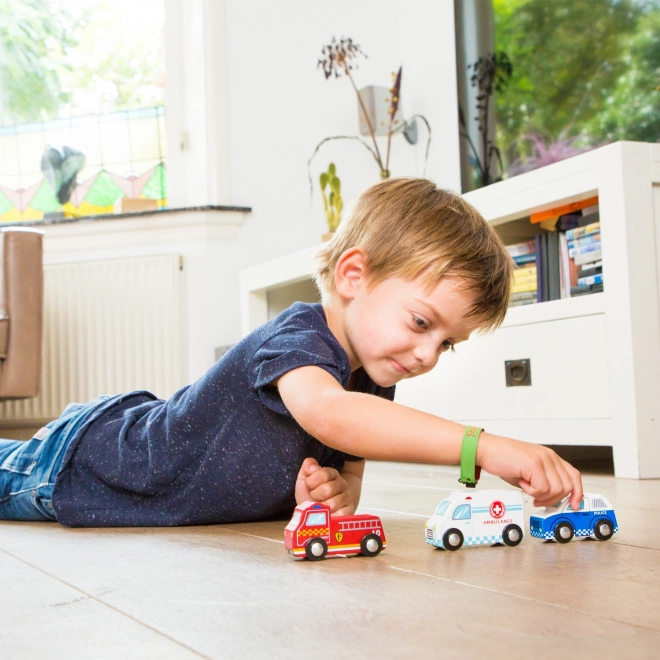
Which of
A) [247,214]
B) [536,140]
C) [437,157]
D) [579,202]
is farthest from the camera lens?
[247,214]

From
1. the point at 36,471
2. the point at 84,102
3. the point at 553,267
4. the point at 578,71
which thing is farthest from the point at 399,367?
the point at 84,102

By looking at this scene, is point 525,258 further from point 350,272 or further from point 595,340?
point 350,272

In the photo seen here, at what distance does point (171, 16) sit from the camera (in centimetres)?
383

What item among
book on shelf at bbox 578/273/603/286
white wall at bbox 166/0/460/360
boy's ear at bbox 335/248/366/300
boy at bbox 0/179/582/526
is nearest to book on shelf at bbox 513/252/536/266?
book on shelf at bbox 578/273/603/286

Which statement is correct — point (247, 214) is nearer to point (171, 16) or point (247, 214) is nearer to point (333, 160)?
point (333, 160)

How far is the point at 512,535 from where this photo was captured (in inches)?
35.3

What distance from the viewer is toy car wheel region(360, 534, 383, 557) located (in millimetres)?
856

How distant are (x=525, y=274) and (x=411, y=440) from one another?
54.0 inches

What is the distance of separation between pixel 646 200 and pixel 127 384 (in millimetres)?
2601

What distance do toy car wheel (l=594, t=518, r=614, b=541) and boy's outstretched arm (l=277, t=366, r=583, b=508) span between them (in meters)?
0.05

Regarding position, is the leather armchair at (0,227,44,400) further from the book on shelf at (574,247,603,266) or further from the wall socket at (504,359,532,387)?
the book on shelf at (574,247,603,266)

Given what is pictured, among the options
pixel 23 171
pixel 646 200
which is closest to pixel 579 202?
pixel 646 200

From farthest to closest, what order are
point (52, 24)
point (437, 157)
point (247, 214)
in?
Answer: point (52, 24) < point (247, 214) < point (437, 157)

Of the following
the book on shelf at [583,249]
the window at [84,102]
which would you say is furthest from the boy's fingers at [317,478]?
the window at [84,102]
